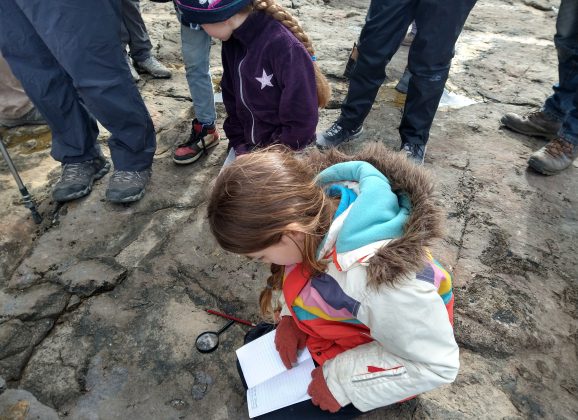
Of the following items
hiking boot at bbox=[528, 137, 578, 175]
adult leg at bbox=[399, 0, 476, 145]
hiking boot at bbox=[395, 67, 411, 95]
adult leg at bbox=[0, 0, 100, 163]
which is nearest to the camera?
adult leg at bbox=[0, 0, 100, 163]

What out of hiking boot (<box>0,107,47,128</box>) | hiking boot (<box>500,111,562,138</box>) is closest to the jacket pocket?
hiking boot (<box>500,111,562,138</box>)

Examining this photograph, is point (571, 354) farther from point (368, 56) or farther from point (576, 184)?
point (368, 56)

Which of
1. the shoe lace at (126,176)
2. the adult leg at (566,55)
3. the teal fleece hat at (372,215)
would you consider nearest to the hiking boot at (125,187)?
the shoe lace at (126,176)

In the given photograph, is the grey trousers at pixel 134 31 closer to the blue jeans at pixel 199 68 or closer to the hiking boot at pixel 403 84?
the blue jeans at pixel 199 68

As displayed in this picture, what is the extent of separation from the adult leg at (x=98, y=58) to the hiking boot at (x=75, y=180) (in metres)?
0.24

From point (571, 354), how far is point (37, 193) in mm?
2890

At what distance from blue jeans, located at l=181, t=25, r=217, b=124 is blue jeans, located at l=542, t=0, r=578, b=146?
2.27 m

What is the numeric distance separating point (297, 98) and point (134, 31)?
2.23 metres

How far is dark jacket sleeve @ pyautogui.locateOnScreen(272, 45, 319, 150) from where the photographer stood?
75.0 inches

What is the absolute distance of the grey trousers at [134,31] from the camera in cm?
337

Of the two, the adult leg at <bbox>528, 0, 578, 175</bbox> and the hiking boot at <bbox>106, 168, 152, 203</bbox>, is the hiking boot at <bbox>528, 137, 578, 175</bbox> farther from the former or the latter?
the hiking boot at <bbox>106, 168, 152, 203</bbox>

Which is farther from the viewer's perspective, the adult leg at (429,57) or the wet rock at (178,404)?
the adult leg at (429,57)

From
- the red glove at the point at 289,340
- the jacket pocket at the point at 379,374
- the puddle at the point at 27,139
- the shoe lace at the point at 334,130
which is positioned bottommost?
the puddle at the point at 27,139

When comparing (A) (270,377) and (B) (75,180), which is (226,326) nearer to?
(A) (270,377)
